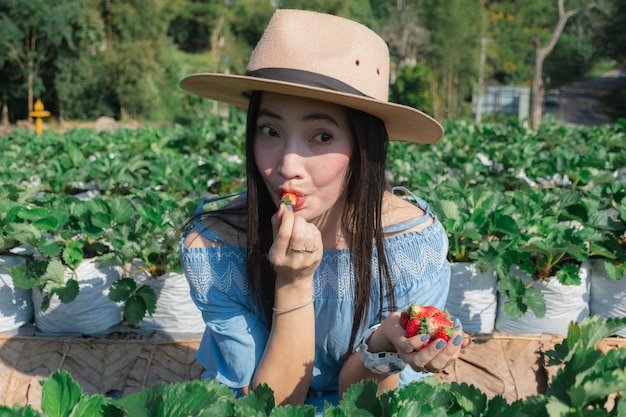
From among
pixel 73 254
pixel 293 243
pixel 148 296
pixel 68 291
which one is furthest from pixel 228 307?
pixel 73 254

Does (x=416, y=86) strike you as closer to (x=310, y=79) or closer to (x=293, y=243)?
(x=310, y=79)

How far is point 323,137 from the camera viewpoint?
1.60 metres

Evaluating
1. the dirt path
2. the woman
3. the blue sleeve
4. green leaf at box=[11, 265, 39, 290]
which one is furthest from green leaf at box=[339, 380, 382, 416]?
the dirt path

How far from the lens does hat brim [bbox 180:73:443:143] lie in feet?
4.97

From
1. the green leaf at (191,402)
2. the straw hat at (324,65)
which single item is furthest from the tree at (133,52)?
the green leaf at (191,402)

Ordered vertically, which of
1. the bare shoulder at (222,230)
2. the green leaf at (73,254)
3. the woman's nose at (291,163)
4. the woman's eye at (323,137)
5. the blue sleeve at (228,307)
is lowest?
the green leaf at (73,254)

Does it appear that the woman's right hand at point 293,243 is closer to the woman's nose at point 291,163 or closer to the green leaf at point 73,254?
the woman's nose at point 291,163

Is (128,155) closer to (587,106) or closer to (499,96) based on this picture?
(499,96)

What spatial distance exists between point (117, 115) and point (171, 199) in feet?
68.7

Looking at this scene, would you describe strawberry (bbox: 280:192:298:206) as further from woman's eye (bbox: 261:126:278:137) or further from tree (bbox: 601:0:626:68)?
tree (bbox: 601:0:626:68)

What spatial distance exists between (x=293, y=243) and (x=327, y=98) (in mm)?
354

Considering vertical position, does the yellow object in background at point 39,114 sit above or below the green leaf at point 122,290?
below

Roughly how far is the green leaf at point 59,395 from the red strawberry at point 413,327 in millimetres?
669

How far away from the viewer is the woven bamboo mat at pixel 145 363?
2.60 m
